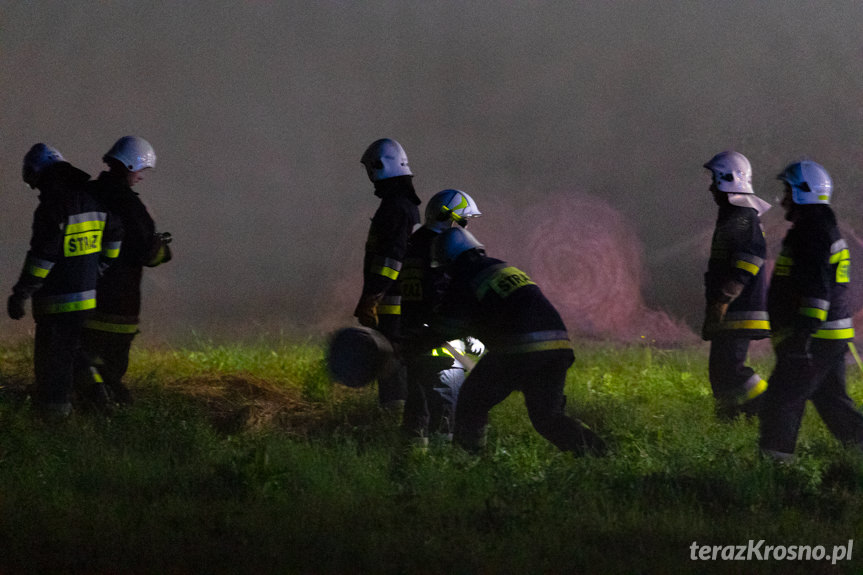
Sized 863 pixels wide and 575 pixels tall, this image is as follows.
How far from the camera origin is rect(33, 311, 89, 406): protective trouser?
7.75 metres

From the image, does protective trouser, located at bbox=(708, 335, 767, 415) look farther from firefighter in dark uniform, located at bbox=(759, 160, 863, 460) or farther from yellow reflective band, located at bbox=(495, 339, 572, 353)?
yellow reflective band, located at bbox=(495, 339, 572, 353)

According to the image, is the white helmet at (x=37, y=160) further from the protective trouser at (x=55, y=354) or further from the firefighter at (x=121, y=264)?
the protective trouser at (x=55, y=354)

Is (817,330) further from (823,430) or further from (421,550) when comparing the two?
(421,550)

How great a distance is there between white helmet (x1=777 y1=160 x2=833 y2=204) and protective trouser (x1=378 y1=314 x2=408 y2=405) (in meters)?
2.92

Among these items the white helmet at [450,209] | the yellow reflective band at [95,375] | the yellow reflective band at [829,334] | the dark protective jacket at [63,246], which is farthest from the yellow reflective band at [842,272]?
the yellow reflective band at [95,375]

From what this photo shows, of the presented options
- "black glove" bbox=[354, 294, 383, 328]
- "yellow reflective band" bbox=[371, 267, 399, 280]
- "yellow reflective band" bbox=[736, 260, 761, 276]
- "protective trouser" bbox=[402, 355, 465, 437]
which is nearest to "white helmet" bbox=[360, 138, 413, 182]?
"yellow reflective band" bbox=[371, 267, 399, 280]

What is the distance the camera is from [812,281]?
255 inches

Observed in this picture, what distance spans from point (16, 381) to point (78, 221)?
2256 mm

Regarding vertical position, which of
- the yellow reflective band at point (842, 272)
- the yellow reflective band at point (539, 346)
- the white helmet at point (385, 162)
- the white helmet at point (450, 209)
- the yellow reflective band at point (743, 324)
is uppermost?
the white helmet at point (385, 162)

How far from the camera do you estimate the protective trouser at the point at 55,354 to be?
305 inches

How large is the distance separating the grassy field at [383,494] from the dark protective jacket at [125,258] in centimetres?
73

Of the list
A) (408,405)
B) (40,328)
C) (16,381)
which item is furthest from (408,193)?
(16,381)

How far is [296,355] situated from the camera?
10727 mm

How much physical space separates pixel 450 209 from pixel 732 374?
263 centimetres
